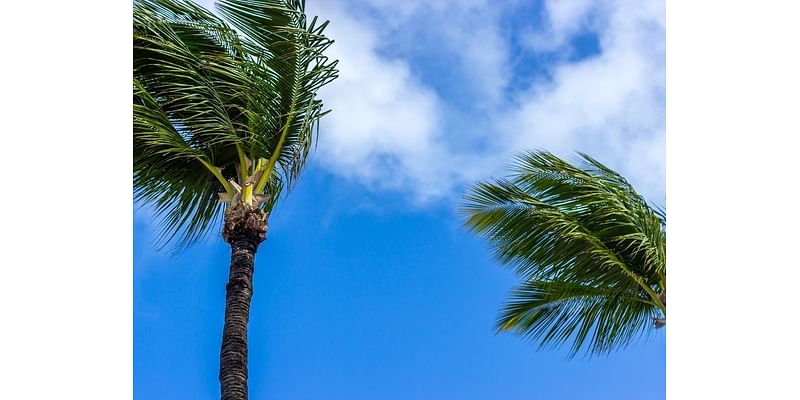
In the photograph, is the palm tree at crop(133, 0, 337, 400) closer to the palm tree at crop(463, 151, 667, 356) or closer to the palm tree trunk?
the palm tree trunk

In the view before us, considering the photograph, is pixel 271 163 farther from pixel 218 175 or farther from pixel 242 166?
pixel 218 175

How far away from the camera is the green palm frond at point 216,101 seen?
4902 mm

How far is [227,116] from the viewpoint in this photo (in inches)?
199

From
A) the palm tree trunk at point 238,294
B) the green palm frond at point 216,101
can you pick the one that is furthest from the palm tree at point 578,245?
the palm tree trunk at point 238,294

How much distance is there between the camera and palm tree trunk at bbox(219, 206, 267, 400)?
4.77 metres

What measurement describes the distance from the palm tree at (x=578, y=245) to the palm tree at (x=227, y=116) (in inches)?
66.5

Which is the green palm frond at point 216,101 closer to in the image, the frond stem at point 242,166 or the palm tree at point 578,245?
the frond stem at point 242,166

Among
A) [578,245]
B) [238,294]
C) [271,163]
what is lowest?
[238,294]

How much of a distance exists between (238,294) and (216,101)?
3.76 ft

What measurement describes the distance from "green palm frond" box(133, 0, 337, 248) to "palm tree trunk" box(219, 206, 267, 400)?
210mm

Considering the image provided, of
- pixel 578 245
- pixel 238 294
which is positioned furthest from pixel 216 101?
pixel 578 245

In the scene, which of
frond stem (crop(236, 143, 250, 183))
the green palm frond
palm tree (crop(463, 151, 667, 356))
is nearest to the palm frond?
palm tree (crop(463, 151, 667, 356))
